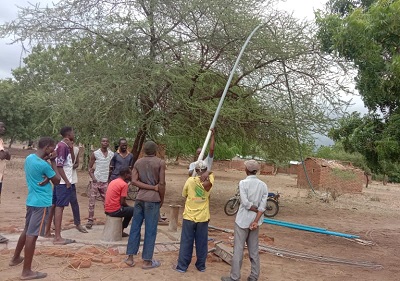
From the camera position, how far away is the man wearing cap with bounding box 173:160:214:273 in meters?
5.51

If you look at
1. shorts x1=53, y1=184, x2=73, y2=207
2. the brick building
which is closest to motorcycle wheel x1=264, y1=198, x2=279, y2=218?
shorts x1=53, y1=184, x2=73, y2=207

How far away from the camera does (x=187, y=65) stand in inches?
424

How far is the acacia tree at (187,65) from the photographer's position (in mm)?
10547

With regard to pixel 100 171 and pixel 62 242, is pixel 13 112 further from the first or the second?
pixel 62 242

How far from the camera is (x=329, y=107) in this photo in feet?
37.3

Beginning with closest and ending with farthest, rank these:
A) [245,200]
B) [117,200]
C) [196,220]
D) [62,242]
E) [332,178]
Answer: [245,200], [196,220], [62,242], [117,200], [332,178]

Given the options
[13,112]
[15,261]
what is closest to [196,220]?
[15,261]

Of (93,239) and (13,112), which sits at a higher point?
(13,112)

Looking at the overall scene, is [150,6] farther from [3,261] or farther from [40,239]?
[3,261]

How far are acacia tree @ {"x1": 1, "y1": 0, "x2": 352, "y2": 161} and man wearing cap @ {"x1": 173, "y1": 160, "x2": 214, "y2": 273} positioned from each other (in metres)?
4.95

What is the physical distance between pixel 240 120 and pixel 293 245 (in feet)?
13.7

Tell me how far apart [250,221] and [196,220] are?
75cm

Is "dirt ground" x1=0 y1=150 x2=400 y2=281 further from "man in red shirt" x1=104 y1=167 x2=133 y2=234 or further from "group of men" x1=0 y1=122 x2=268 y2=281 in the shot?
"man in red shirt" x1=104 y1=167 x2=133 y2=234

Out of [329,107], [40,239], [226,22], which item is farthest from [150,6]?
[40,239]
